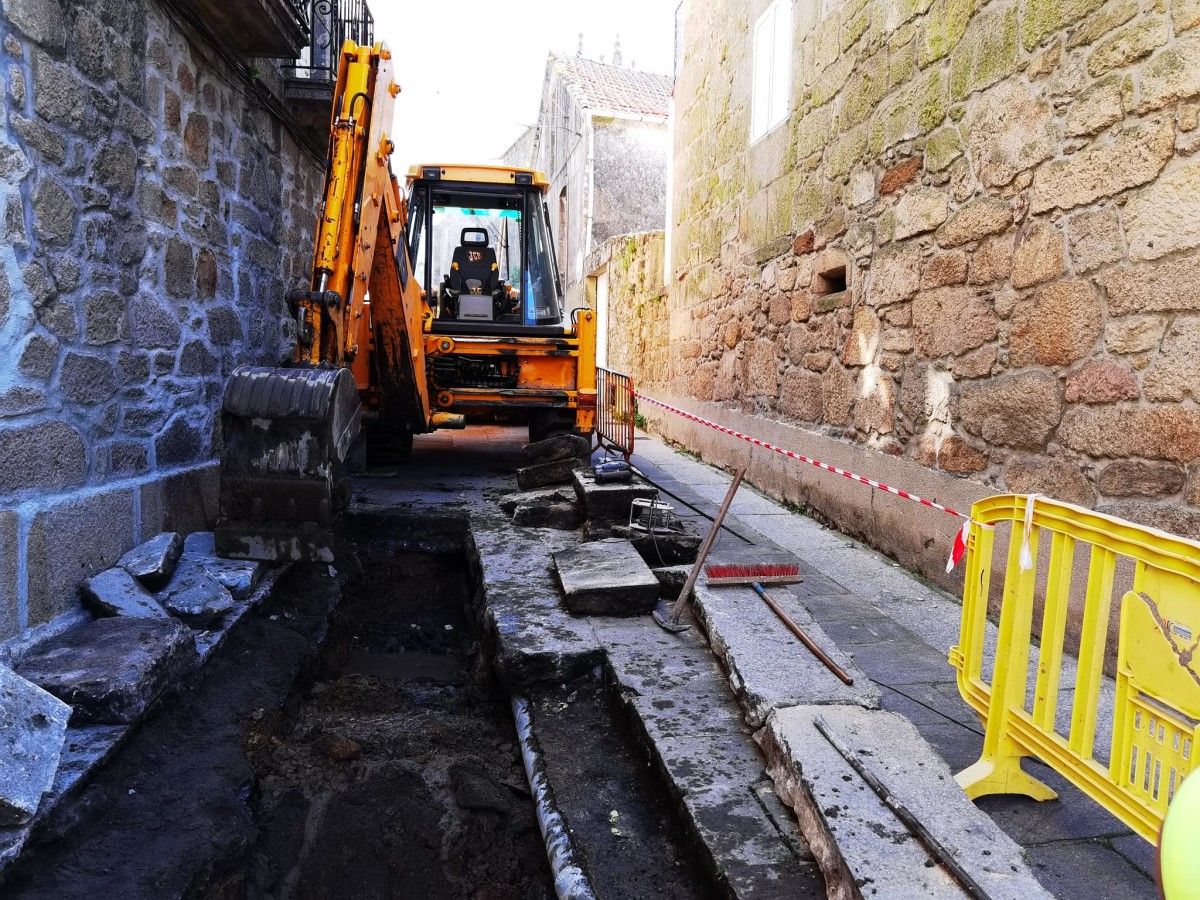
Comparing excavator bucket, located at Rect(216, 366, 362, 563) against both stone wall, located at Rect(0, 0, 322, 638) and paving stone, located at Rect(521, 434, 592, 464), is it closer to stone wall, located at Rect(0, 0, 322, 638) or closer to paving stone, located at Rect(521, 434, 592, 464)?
stone wall, located at Rect(0, 0, 322, 638)

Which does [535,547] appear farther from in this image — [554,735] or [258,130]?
[258,130]

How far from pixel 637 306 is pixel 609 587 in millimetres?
9135

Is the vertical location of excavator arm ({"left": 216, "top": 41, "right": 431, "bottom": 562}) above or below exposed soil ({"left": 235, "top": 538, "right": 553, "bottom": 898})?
above

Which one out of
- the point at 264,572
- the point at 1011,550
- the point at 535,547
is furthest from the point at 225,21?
the point at 1011,550

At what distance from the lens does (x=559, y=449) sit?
6785 millimetres

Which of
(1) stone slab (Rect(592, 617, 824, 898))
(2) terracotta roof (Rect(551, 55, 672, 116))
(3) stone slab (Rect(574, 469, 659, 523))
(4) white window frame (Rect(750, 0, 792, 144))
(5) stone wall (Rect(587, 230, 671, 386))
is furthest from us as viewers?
(2) terracotta roof (Rect(551, 55, 672, 116))

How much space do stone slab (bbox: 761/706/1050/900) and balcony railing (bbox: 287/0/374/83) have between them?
566cm

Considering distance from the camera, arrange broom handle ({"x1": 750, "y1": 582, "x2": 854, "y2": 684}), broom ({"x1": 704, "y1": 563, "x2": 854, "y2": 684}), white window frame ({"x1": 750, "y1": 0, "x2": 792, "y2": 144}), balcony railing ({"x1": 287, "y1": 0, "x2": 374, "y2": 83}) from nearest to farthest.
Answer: broom handle ({"x1": 750, "y1": 582, "x2": 854, "y2": 684}) < broom ({"x1": 704, "y1": 563, "x2": 854, "y2": 684}) < balcony railing ({"x1": 287, "y1": 0, "x2": 374, "y2": 83}) < white window frame ({"x1": 750, "y1": 0, "x2": 792, "y2": 144})

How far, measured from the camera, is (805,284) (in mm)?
6512

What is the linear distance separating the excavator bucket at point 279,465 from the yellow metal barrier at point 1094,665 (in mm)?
2896

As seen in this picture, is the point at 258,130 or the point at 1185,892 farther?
the point at 258,130

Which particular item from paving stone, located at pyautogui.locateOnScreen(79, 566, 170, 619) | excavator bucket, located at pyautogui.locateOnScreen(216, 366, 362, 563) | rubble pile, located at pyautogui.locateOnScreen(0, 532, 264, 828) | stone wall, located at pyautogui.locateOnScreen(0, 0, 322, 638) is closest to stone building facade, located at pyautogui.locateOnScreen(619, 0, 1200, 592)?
excavator bucket, located at pyautogui.locateOnScreen(216, 366, 362, 563)

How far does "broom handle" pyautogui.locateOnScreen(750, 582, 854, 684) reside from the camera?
121 inches

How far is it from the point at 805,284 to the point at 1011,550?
4.35 meters
